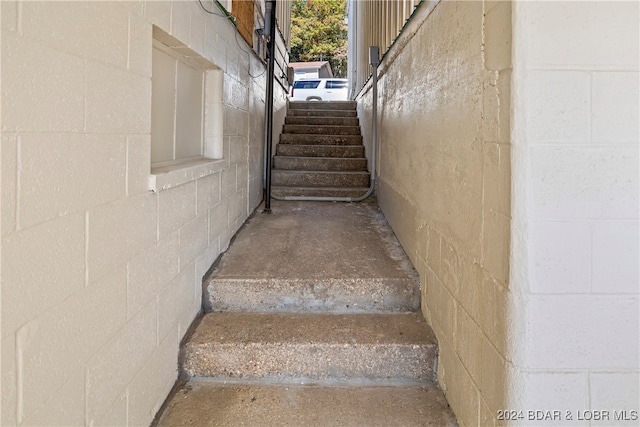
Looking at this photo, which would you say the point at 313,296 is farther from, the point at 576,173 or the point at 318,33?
the point at 318,33

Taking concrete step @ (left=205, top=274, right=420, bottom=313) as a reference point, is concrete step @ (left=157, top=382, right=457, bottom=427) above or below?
below

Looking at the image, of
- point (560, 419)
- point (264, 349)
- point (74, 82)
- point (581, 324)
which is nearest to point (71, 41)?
point (74, 82)

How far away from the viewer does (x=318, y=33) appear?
2023cm

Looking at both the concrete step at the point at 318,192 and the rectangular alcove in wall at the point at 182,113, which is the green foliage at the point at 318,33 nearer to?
the concrete step at the point at 318,192

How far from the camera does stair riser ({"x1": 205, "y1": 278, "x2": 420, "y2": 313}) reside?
7.91ft

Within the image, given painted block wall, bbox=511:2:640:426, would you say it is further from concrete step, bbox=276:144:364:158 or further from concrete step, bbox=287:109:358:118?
concrete step, bbox=287:109:358:118

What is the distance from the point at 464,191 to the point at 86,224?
132 centimetres

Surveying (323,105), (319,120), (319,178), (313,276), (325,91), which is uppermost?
(325,91)

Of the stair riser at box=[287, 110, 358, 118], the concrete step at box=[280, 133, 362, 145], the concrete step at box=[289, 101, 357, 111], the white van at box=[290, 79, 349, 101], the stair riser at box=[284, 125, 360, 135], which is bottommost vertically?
the concrete step at box=[280, 133, 362, 145]

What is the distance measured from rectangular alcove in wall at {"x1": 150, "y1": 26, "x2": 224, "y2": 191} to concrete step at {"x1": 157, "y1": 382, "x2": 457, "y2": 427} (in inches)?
Result: 37.4

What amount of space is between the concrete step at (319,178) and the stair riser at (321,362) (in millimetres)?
3414

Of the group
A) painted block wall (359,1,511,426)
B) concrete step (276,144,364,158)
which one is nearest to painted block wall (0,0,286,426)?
painted block wall (359,1,511,426)

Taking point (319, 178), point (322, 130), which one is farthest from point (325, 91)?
point (319, 178)

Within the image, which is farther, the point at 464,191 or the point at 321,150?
the point at 321,150
